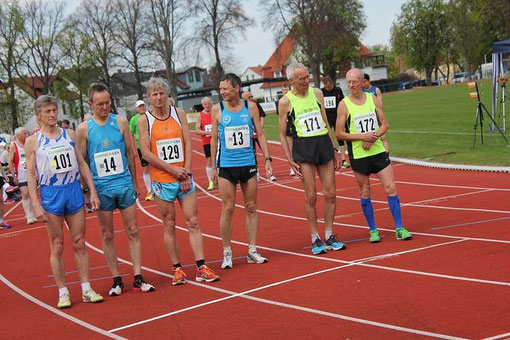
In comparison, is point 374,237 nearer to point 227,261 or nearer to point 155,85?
point 227,261

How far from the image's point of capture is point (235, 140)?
7074 mm

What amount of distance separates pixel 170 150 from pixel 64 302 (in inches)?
73.1

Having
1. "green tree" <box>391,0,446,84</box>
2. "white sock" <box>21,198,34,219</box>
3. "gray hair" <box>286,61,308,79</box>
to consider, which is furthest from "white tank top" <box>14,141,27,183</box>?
"green tree" <box>391,0,446,84</box>

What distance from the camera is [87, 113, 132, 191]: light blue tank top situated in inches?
255

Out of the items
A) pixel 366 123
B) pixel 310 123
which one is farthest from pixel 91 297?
pixel 366 123

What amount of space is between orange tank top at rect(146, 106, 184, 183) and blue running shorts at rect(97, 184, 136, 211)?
32 centimetres

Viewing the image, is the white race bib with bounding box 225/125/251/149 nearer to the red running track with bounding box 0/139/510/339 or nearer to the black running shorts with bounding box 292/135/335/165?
the black running shorts with bounding box 292/135/335/165

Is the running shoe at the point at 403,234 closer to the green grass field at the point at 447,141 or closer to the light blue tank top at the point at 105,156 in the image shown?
the light blue tank top at the point at 105,156

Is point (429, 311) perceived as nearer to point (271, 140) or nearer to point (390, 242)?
point (390, 242)

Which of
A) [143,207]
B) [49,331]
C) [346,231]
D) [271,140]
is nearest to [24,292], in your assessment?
[49,331]

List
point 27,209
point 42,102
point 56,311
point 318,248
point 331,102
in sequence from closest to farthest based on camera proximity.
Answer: point 56,311 < point 42,102 < point 318,248 < point 27,209 < point 331,102

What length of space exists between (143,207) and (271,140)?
1444 centimetres

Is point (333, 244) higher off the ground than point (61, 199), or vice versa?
point (61, 199)

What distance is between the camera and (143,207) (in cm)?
1348
